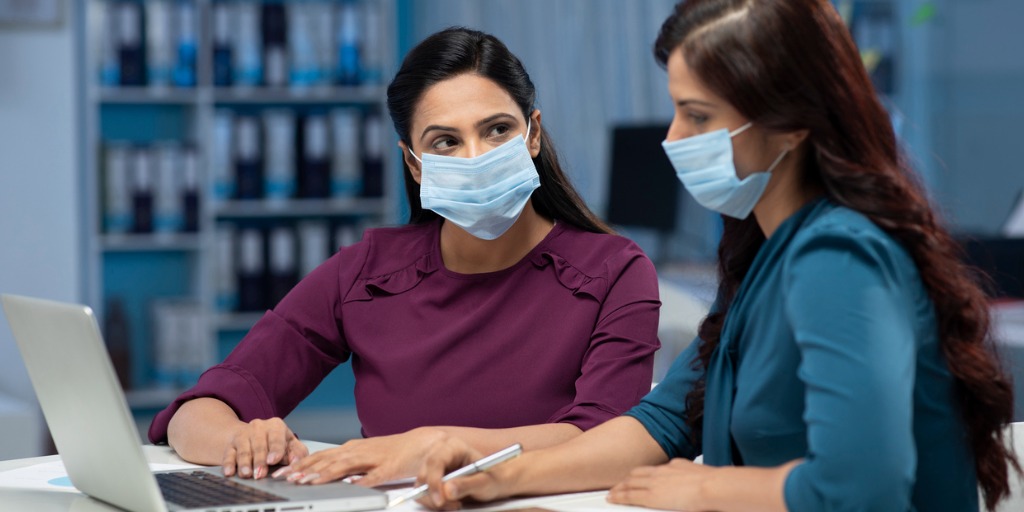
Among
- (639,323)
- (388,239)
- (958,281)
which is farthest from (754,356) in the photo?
(388,239)

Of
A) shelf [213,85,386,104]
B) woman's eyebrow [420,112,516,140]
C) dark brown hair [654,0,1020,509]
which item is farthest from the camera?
shelf [213,85,386,104]

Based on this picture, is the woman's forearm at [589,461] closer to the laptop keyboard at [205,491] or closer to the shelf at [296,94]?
the laptop keyboard at [205,491]

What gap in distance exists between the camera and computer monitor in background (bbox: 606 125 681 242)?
416cm

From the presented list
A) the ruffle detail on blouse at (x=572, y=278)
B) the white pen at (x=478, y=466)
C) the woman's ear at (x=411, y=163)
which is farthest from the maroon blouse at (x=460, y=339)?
the white pen at (x=478, y=466)

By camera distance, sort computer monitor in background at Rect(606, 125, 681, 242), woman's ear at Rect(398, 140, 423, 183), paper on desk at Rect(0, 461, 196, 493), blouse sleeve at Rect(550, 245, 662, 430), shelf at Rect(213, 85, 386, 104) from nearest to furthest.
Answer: paper on desk at Rect(0, 461, 196, 493) → blouse sleeve at Rect(550, 245, 662, 430) → woman's ear at Rect(398, 140, 423, 183) → computer monitor in background at Rect(606, 125, 681, 242) → shelf at Rect(213, 85, 386, 104)

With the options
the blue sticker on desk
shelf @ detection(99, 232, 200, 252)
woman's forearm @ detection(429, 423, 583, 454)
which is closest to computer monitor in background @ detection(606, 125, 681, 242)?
shelf @ detection(99, 232, 200, 252)

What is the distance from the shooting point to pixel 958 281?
1171mm

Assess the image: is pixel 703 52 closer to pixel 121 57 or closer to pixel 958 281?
pixel 958 281

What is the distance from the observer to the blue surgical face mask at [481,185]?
5.90 ft

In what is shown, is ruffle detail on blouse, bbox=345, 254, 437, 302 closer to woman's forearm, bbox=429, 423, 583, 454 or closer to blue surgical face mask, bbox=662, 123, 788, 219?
woman's forearm, bbox=429, 423, 583, 454

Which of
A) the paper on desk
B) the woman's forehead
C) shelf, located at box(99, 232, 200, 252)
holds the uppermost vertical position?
the woman's forehead

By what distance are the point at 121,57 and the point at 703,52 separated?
167 inches

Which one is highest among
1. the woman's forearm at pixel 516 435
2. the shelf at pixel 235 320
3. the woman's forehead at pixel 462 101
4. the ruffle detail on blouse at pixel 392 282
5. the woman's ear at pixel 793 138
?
the woman's forehead at pixel 462 101

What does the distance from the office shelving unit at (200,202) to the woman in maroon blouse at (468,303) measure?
11.0 ft
